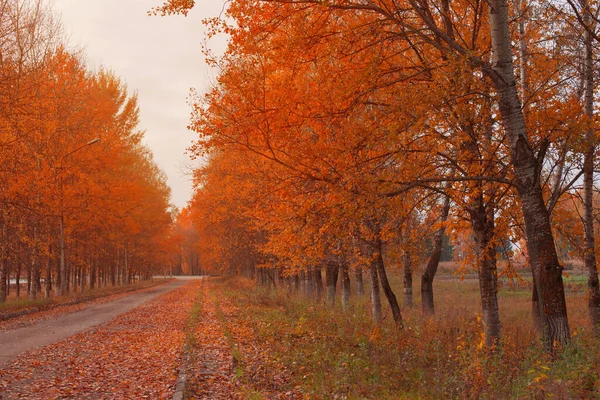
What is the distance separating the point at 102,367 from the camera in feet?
29.8

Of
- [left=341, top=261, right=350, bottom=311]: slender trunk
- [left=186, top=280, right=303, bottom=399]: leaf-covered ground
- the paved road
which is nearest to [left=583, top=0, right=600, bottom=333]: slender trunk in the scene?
[left=186, top=280, right=303, bottom=399]: leaf-covered ground

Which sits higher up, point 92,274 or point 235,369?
point 92,274

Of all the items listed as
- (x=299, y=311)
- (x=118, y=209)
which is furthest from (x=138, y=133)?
(x=299, y=311)

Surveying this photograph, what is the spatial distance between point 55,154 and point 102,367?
1835 centimetres

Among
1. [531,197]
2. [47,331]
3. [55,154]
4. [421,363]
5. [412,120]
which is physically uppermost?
[55,154]

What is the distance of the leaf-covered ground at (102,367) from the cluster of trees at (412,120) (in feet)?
9.65

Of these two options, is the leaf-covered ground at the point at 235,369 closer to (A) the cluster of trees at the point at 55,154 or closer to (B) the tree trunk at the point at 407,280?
(B) the tree trunk at the point at 407,280

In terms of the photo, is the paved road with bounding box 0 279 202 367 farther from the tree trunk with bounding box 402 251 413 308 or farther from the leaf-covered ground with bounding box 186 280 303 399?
the tree trunk with bounding box 402 251 413 308

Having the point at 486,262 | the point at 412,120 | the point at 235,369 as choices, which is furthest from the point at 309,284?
the point at 412,120

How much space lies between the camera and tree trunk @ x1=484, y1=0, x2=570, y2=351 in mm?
6883

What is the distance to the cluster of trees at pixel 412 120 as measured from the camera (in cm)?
712

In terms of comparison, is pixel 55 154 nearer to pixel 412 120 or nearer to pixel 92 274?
pixel 92 274

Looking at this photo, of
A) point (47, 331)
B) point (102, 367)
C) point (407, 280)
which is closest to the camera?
point (102, 367)

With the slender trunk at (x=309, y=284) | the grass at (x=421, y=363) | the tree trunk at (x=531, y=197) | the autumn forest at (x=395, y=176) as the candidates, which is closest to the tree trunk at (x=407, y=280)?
the autumn forest at (x=395, y=176)
